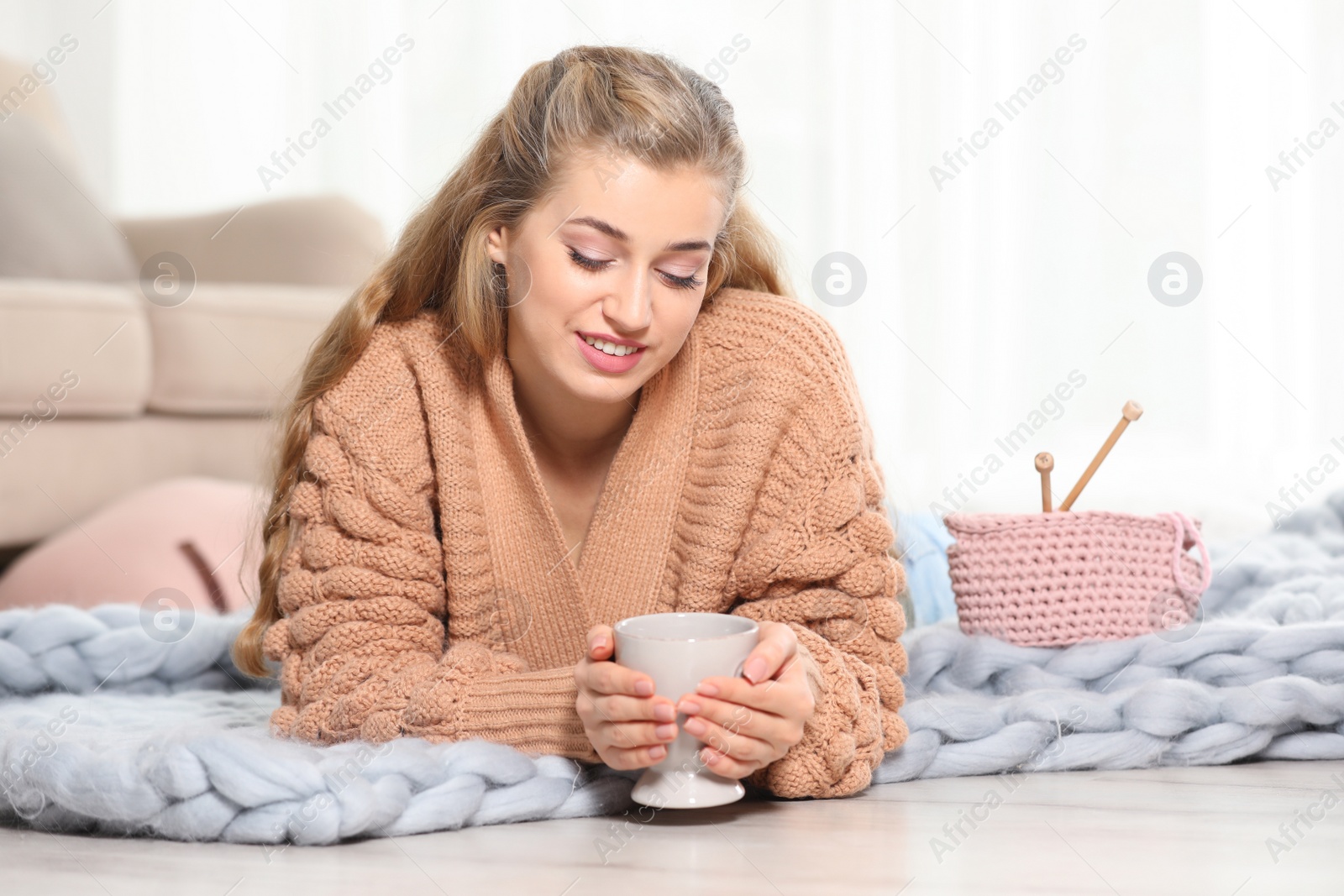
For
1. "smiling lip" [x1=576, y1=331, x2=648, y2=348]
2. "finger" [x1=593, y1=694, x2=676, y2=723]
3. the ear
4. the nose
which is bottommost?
"finger" [x1=593, y1=694, x2=676, y2=723]

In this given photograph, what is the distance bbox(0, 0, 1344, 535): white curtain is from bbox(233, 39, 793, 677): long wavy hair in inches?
66.0

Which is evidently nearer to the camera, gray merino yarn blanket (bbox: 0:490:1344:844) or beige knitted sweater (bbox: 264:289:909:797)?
gray merino yarn blanket (bbox: 0:490:1344:844)

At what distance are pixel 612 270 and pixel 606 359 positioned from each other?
0.08 meters

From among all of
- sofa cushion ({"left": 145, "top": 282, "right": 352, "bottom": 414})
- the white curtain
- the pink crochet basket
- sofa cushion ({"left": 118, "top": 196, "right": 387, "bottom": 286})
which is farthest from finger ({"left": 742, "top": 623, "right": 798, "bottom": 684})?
the white curtain

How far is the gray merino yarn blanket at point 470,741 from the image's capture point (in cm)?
87

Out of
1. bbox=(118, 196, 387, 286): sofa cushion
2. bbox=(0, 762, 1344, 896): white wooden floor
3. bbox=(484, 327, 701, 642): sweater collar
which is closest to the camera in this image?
bbox=(0, 762, 1344, 896): white wooden floor

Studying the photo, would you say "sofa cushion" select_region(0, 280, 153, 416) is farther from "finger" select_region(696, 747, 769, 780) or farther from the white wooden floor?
"finger" select_region(696, 747, 769, 780)

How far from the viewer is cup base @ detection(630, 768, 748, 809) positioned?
88 centimetres

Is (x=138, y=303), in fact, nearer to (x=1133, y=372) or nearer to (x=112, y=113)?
(x=112, y=113)

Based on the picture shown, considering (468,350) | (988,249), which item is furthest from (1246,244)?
(468,350)

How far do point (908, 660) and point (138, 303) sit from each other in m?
1.37

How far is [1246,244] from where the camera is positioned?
2.94 m

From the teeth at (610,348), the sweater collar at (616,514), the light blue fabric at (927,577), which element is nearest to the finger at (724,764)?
the sweater collar at (616,514)

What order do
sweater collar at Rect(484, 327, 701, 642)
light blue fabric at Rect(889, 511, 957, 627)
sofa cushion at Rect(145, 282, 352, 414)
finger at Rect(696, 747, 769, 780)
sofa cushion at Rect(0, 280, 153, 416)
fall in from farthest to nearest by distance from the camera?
sofa cushion at Rect(145, 282, 352, 414) < sofa cushion at Rect(0, 280, 153, 416) < light blue fabric at Rect(889, 511, 957, 627) < sweater collar at Rect(484, 327, 701, 642) < finger at Rect(696, 747, 769, 780)
